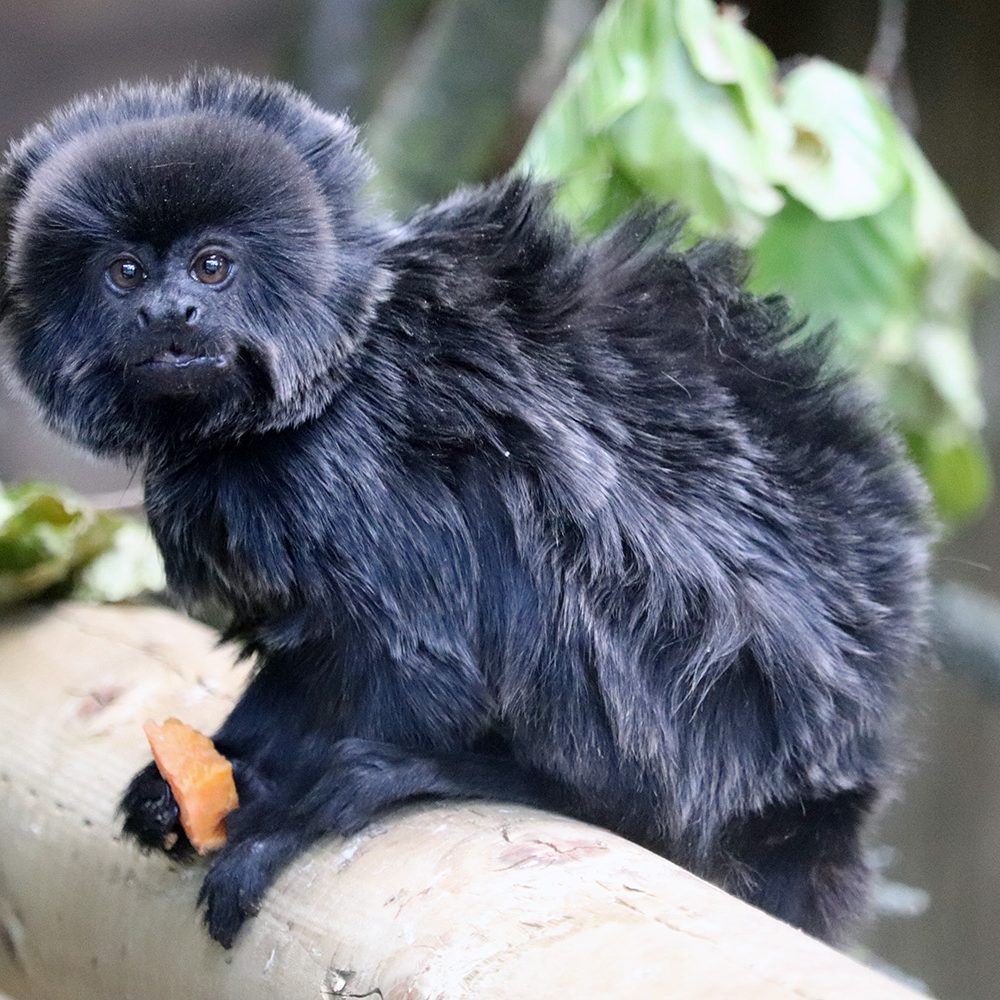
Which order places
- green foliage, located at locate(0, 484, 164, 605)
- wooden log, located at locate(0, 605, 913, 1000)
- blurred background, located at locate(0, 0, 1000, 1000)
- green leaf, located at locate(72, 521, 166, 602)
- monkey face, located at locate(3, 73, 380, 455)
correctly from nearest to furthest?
wooden log, located at locate(0, 605, 913, 1000) → monkey face, located at locate(3, 73, 380, 455) → green foliage, located at locate(0, 484, 164, 605) → green leaf, located at locate(72, 521, 166, 602) → blurred background, located at locate(0, 0, 1000, 1000)

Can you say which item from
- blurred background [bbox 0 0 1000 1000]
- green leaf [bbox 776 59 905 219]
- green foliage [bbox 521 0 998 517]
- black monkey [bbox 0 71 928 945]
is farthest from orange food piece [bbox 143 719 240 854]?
blurred background [bbox 0 0 1000 1000]

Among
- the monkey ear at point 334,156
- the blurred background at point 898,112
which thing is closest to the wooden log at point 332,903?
the monkey ear at point 334,156

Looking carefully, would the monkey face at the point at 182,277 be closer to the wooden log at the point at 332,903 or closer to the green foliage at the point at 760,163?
the wooden log at the point at 332,903

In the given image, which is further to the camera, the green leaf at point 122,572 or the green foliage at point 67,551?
the green leaf at point 122,572

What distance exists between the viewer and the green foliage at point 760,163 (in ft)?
9.53

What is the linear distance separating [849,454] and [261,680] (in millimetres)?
1051

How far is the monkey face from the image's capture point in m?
1.98

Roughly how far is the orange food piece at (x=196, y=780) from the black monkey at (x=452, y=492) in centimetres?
4

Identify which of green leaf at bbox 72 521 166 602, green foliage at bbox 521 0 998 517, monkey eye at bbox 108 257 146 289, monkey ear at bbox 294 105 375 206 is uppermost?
green foliage at bbox 521 0 998 517

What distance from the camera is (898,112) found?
15.0 ft

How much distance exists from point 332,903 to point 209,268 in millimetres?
947

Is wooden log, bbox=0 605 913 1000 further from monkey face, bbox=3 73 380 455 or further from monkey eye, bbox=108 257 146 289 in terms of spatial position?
monkey eye, bbox=108 257 146 289

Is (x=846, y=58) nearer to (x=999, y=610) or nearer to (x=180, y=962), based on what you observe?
(x=999, y=610)

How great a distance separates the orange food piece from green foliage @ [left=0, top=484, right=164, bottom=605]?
0.82 m
